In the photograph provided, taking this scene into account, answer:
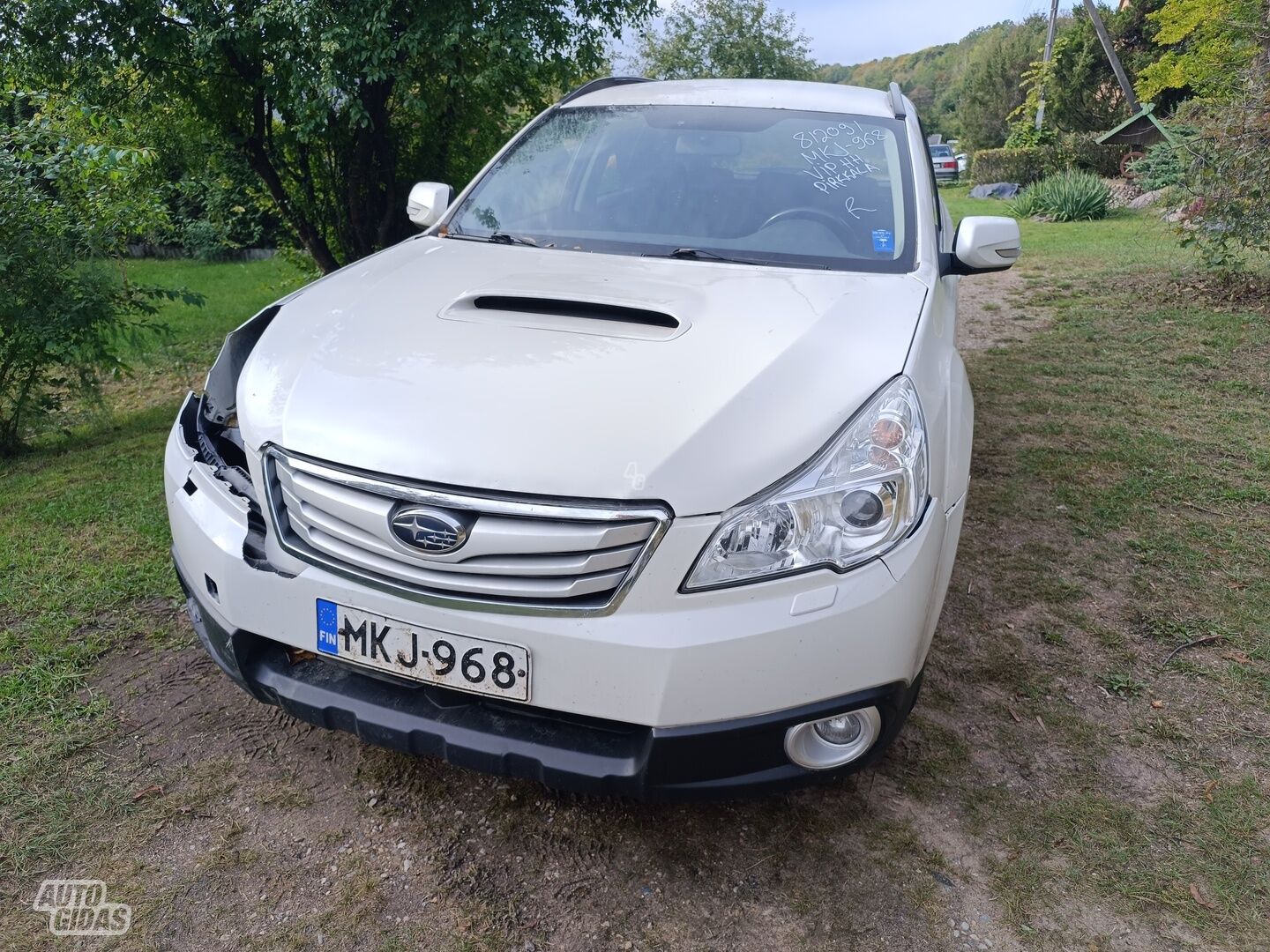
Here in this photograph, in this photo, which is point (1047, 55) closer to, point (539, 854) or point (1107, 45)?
point (1107, 45)

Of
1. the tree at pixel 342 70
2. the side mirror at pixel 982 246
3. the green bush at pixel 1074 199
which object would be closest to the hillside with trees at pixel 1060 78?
the green bush at pixel 1074 199

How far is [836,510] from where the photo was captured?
6.06 feet

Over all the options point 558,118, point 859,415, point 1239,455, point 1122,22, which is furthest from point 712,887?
point 1122,22

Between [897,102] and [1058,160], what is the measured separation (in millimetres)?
20894

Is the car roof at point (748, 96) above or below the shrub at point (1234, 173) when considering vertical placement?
above

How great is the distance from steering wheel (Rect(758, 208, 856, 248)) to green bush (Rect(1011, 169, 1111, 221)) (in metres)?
14.4

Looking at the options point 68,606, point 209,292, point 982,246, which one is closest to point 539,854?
point 68,606

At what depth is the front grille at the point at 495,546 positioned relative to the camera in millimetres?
1772

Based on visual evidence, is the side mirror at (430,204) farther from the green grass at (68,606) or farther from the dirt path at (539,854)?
the dirt path at (539,854)

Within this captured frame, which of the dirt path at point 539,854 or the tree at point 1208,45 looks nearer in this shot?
the dirt path at point 539,854

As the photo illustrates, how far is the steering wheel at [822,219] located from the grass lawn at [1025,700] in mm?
1328

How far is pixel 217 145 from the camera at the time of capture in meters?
6.11

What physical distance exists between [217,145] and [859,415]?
5.61 metres

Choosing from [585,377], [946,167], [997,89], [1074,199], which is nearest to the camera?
[585,377]
